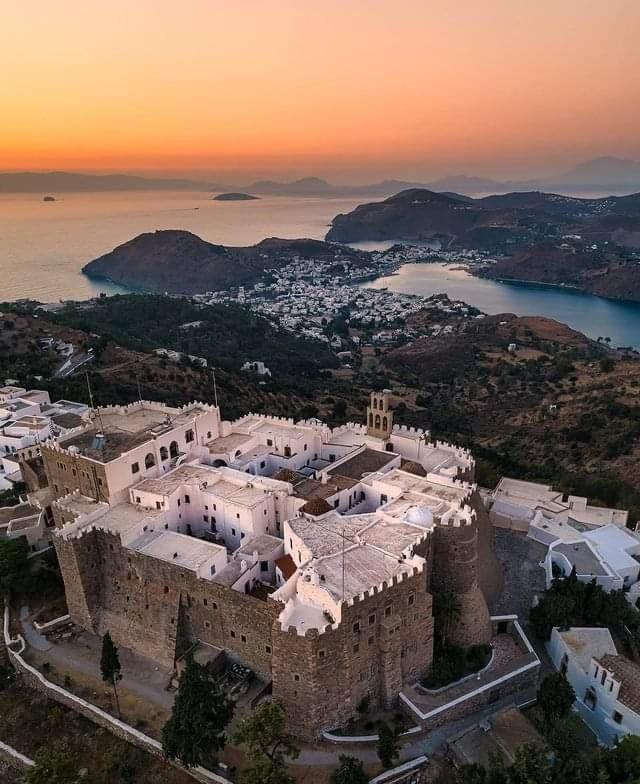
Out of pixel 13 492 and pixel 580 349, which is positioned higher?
pixel 13 492

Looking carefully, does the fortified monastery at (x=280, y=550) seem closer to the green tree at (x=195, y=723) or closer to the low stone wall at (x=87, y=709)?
the green tree at (x=195, y=723)

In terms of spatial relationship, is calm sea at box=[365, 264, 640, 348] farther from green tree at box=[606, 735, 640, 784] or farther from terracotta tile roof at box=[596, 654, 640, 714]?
green tree at box=[606, 735, 640, 784]

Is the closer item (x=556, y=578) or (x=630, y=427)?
(x=556, y=578)

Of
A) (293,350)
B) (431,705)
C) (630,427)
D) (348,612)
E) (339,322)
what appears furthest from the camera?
(339,322)

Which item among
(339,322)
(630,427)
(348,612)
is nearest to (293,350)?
(339,322)

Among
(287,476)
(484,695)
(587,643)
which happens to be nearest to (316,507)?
(287,476)

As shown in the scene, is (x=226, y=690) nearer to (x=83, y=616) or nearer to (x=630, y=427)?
(x=83, y=616)

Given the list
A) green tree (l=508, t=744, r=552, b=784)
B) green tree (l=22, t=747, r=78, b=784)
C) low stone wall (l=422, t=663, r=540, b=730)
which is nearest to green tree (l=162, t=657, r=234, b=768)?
green tree (l=22, t=747, r=78, b=784)

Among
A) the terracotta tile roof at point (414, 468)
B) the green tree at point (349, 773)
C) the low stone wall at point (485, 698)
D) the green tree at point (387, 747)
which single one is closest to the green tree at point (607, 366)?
the terracotta tile roof at point (414, 468)
